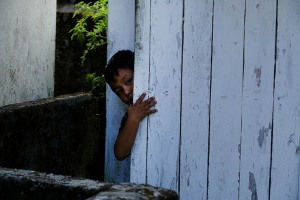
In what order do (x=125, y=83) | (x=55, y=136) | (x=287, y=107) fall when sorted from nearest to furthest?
(x=287, y=107) → (x=125, y=83) → (x=55, y=136)

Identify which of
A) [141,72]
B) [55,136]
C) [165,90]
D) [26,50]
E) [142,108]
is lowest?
[55,136]

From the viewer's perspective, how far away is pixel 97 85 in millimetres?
4461

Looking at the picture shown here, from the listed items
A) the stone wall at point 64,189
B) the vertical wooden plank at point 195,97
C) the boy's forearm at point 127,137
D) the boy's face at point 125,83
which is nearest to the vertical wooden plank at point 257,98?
the vertical wooden plank at point 195,97

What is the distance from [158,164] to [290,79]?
89 cm

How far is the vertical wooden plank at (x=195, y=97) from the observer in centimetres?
285

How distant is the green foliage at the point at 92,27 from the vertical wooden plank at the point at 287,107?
205 centimetres

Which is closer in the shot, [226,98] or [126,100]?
[226,98]

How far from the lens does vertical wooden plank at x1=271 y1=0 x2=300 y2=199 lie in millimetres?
2762

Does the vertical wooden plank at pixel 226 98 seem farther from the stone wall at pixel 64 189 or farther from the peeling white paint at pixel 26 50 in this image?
the peeling white paint at pixel 26 50

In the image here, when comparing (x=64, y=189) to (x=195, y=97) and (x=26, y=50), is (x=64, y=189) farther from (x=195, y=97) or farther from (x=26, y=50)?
(x=26, y=50)

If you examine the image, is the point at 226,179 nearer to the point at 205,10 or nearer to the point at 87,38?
the point at 205,10

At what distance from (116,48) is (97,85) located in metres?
0.88

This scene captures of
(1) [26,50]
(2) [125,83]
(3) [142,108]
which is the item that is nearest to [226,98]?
(3) [142,108]

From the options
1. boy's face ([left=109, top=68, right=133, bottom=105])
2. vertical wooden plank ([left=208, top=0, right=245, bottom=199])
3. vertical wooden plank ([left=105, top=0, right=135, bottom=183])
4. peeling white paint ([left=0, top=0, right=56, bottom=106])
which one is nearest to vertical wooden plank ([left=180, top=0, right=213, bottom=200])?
vertical wooden plank ([left=208, top=0, right=245, bottom=199])
